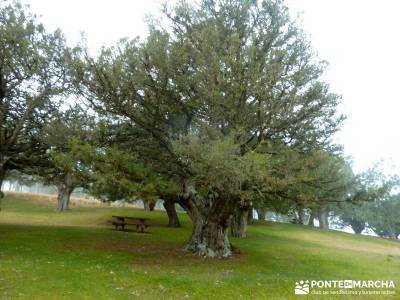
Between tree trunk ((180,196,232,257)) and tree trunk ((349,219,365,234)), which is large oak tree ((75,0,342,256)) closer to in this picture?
tree trunk ((180,196,232,257))

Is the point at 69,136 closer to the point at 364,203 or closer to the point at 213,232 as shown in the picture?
the point at 213,232

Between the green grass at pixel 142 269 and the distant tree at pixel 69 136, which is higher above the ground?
the distant tree at pixel 69 136

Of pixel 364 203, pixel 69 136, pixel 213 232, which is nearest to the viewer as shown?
pixel 69 136

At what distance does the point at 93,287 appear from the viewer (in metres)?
11.6

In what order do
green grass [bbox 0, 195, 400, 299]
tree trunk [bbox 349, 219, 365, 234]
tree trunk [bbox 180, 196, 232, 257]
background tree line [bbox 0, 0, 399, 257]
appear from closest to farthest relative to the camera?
green grass [bbox 0, 195, 400, 299] → background tree line [bbox 0, 0, 399, 257] → tree trunk [bbox 180, 196, 232, 257] → tree trunk [bbox 349, 219, 365, 234]

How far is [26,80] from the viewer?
2191 cm

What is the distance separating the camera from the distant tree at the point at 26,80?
20438 millimetres

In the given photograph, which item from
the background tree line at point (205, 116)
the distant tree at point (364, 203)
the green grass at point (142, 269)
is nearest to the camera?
the green grass at point (142, 269)

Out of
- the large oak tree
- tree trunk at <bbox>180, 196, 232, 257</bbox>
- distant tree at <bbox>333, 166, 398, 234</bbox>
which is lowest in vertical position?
tree trunk at <bbox>180, 196, 232, 257</bbox>

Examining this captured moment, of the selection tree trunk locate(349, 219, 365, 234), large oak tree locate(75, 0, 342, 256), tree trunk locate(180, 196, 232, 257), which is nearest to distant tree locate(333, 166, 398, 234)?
tree trunk locate(349, 219, 365, 234)

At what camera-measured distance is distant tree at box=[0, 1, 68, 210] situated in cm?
2044

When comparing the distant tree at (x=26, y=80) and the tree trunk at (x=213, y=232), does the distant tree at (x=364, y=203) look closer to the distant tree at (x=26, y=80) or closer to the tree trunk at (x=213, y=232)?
the tree trunk at (x=213, y=232)

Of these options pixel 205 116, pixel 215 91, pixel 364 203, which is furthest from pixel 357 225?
pixel 215 91

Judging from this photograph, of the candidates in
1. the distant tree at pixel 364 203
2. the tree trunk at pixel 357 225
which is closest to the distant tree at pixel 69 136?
the distant tree at pixel 364 203
